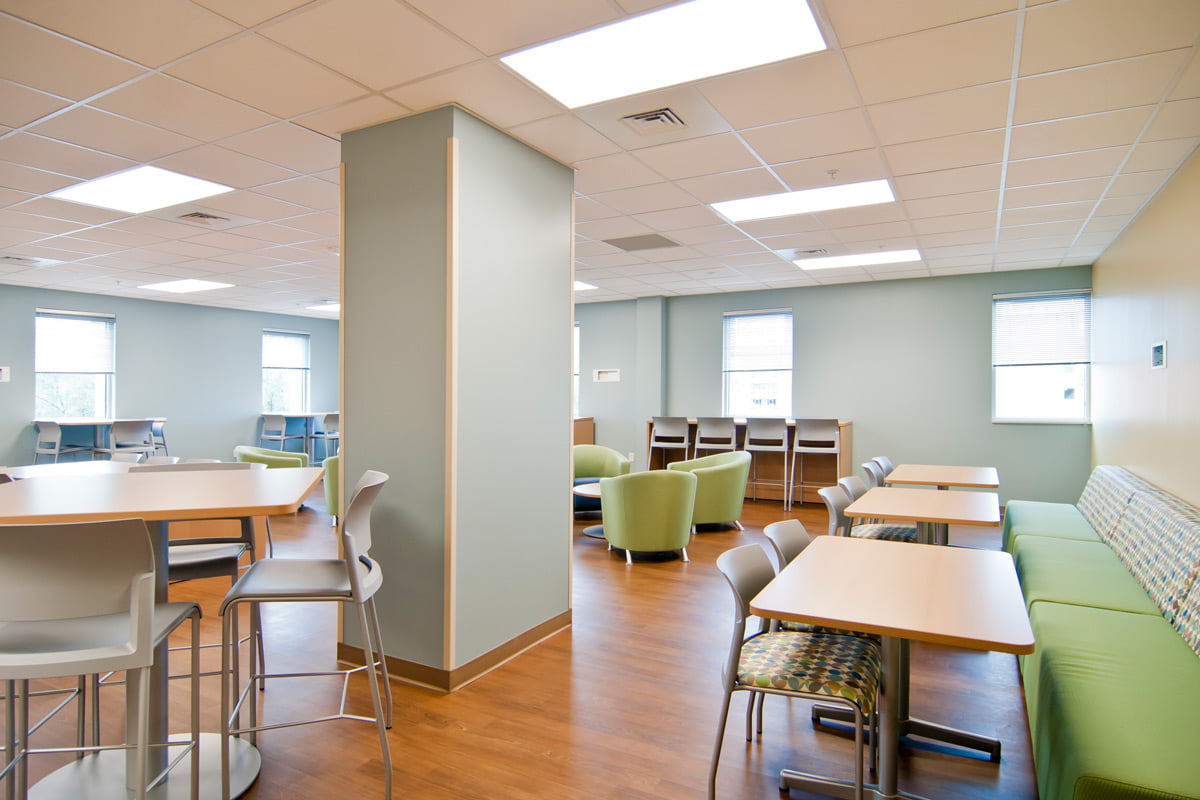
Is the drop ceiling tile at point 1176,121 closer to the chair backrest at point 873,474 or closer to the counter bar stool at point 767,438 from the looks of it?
the chair backrest at point 873,474

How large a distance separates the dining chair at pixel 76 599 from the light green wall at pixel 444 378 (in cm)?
144

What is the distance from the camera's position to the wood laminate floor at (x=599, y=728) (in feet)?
7.25

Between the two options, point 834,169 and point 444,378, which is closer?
point 444,378

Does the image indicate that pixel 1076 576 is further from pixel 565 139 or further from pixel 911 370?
pixel 911 370

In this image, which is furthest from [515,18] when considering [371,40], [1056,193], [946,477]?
[946,477]

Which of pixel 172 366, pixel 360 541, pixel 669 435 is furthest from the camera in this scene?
pixel 172 366

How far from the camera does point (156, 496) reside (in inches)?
78.6

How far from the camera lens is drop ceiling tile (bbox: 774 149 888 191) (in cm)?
381

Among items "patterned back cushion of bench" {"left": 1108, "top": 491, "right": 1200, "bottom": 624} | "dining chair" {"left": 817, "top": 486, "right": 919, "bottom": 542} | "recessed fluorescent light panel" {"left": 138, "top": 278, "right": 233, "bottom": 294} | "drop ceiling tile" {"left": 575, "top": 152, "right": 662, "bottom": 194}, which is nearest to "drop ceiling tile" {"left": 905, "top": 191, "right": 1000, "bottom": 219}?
"drop ceiling tile" {"left": 575, "top": 152, "right": 662, "bottom": 194}

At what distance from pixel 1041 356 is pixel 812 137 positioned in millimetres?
5317

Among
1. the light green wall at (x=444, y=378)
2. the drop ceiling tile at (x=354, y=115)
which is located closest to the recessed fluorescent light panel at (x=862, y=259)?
the light green wall at (x=444, y=378)

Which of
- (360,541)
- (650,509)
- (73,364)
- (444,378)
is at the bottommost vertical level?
(650,509)

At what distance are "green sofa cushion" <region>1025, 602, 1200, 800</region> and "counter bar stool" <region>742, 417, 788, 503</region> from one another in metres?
5.25

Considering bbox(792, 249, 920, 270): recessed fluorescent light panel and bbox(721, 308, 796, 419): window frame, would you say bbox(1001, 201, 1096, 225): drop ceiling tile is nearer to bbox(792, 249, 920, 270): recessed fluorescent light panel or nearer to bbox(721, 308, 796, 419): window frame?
bbox(792, 249, 920, 270): recessed fluorescent light panel
